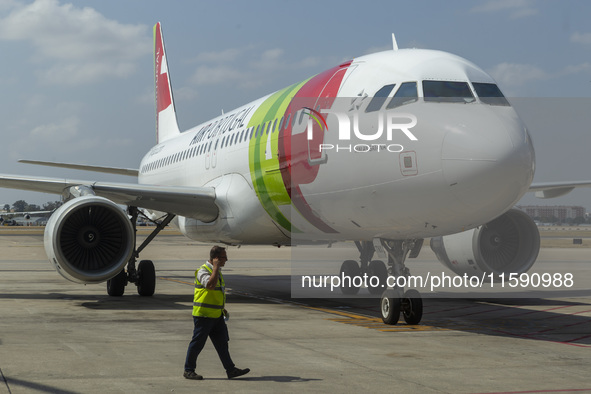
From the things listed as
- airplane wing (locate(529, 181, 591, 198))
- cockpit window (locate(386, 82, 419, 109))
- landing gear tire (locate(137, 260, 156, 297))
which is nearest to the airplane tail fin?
landing gear tire (locate(137, 260, 156, 297))

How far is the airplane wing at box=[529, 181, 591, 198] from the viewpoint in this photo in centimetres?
1573

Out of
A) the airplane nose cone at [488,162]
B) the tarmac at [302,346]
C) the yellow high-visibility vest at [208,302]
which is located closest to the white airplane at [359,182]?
the airplane nose cone at [488,162]

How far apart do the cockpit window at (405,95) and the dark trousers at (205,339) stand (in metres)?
4.08

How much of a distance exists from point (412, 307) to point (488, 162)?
2.84m

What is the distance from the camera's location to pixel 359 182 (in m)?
10.0

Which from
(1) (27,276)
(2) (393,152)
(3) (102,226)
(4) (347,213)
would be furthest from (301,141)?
(1) (27,276)

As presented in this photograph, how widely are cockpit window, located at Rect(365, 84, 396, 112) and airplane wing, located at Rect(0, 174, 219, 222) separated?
539 cm

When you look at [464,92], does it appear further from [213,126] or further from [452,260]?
[213,126]

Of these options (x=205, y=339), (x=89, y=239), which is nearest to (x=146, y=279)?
(x=89, y=239)

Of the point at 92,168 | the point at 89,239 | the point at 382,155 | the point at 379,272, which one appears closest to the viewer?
the point at 382,155

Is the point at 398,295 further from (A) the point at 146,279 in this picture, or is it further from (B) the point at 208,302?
(A) the point at 146,279

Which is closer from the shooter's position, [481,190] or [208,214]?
[481,190]

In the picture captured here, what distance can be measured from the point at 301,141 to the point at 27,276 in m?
13.6

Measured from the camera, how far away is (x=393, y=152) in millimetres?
9438
